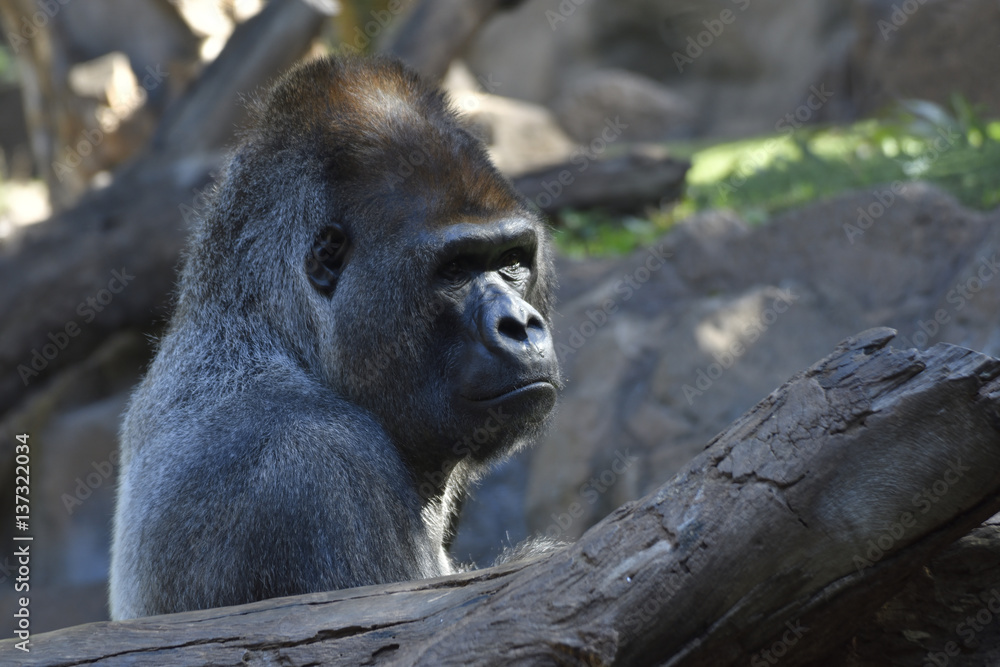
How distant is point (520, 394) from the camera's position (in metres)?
3.07

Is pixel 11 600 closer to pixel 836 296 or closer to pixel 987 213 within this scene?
pixel 836 296

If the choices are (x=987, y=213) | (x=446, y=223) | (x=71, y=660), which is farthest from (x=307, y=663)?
(x=987, y=213)

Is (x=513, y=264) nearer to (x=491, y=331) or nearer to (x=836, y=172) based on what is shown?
(x=491, y=331)

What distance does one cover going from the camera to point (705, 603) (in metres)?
2.11

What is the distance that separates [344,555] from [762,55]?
1968cm

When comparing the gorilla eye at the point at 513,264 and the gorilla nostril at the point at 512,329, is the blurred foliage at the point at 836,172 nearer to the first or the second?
the gorilla eye at the point at 513,264

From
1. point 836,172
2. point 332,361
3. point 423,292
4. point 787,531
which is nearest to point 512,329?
point 423,292

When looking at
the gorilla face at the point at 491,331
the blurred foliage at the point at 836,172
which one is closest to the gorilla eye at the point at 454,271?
the gorilla face at the point at 491,331

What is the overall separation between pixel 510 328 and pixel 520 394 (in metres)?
0.23

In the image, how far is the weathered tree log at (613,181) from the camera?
9086 millimetres

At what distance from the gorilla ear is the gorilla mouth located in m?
0.68

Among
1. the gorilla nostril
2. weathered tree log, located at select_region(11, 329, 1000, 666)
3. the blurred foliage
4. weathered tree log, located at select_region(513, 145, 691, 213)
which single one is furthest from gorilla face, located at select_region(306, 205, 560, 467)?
weathered tree log, located at select_region(513, 145, 691, 213)

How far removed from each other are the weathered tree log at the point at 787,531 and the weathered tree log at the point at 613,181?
7.03 m

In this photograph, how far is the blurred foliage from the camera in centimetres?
711
